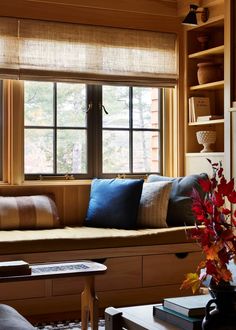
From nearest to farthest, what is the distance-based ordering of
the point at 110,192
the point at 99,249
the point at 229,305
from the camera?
the point at 229,305, the point at 99,249, the point at 110,192

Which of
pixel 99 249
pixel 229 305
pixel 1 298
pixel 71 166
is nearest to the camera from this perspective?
pixel 229 305

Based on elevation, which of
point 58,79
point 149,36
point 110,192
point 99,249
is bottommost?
point 99,249

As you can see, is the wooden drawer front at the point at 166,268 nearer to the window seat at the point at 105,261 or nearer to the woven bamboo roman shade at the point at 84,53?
the window seat at the point at 105,261

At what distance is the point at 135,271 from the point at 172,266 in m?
0.31

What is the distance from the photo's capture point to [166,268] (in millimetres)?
4516

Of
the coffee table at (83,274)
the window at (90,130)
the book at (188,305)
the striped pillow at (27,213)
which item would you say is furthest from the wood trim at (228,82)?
the book at (188,305)

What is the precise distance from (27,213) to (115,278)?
0.82 meters

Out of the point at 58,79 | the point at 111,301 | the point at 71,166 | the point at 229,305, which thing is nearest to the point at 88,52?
the point at 58,79

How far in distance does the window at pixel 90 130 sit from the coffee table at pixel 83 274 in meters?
1.82

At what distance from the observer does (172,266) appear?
14.9 feet

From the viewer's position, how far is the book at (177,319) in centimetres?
225

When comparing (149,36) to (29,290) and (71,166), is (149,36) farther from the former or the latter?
(29,290)

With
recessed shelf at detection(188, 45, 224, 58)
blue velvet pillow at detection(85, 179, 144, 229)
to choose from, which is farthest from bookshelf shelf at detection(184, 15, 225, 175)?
blue velvet pillow at detection(85, 179, 144, 229)

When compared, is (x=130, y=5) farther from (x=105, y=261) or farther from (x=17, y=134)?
(x=105, y=261)
